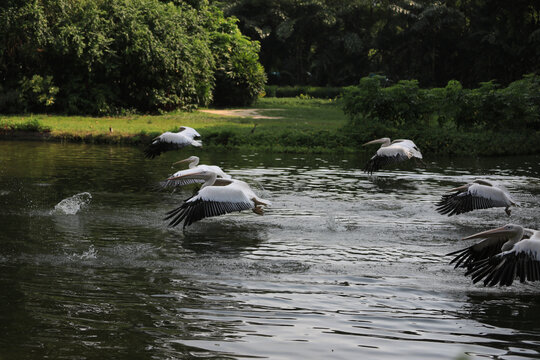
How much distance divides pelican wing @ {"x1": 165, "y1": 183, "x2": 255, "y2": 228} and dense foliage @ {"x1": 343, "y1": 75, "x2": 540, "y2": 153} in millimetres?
11058

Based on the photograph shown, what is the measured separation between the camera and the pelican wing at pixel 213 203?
9.16 meters

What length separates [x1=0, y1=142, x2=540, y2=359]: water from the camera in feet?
18.1

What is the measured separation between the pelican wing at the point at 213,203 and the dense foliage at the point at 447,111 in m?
11.1

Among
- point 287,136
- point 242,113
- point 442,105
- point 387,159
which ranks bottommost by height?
point 387,159

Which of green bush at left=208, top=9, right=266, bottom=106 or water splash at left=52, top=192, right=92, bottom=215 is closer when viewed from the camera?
water splash at left=52, top=192, right=92, bottom=215

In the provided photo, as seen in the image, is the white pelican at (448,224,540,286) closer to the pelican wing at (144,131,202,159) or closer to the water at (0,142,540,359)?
the water at (0,142,540,359)

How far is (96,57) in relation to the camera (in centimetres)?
2581

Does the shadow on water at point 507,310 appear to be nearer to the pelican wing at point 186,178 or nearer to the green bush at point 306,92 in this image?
the pelican wing at point 186,178

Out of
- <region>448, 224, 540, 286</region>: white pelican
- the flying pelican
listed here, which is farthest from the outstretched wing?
<region>448, 224, 540, 286</region>: white pelican

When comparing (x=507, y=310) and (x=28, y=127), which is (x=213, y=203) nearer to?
(x=507, y=310)

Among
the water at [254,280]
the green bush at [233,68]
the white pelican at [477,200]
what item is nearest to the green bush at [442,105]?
the water at [254,280]

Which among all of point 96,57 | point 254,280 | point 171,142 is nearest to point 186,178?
point 171,142

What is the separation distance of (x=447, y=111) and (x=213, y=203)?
43.8ft

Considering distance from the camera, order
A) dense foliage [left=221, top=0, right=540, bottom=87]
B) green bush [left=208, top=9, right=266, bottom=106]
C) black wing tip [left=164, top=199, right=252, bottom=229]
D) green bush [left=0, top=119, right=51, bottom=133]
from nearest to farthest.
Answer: black wing tip [left=164, top=199, right=252, bottom=229] < green bush [left=0, top=119, right=51, bottom=133] < green bush [left=208, top=9, right=266, bottom=106] < dense foliage [left=221, top=0, right=540, bottom=87]
